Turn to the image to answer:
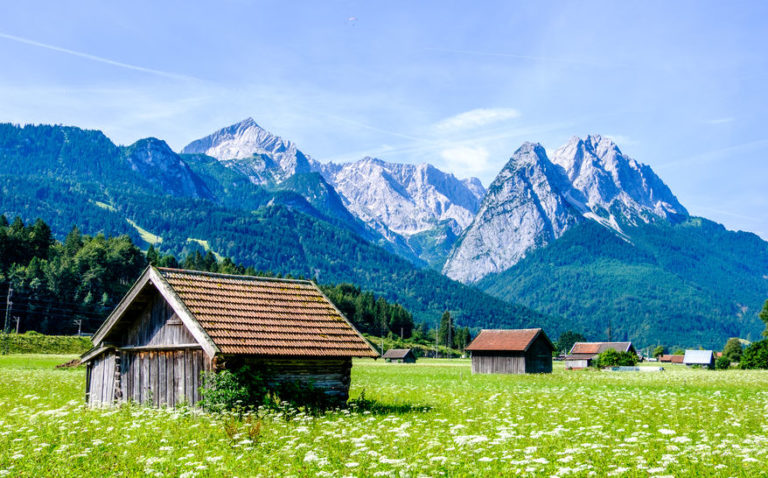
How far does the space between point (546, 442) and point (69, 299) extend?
13489 cm

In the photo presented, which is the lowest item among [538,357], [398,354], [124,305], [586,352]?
[398,354]

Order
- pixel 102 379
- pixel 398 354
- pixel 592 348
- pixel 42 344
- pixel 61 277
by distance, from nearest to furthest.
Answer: pixel 102 379 < pixel 42 344 < pixel 398 354 < pixel 61 277 < pixel 592 348

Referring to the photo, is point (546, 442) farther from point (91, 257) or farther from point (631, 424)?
point (91, 257)

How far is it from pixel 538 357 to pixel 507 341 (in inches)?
165

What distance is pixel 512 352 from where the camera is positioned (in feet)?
237

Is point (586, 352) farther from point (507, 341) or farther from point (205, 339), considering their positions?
point (205, 339)

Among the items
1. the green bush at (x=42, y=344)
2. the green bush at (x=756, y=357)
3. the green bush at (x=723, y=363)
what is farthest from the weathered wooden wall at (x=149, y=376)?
the green bush at (x=723, y=363)

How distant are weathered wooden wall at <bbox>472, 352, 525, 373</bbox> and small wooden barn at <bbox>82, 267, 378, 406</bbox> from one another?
50886 mm

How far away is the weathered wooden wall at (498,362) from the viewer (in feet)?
234

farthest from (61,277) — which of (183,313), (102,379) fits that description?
(183,313)

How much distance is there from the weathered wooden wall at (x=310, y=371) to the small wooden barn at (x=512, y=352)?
50345mm

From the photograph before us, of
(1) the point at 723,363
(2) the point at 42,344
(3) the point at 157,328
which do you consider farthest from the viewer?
(1) the point at 723,363

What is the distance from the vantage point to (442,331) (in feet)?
646

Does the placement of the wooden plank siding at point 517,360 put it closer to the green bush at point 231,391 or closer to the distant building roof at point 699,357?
the green bush at point 231,391
